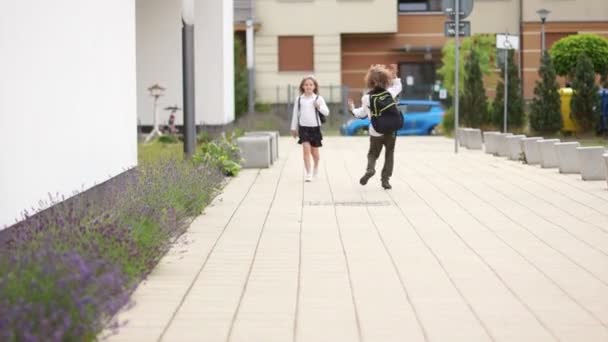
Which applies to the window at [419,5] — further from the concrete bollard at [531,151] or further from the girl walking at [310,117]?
the girl walking at [310,117]

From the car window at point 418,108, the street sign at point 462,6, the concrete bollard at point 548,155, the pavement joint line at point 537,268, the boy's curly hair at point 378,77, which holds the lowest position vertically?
the pavement joint line at point 537,268

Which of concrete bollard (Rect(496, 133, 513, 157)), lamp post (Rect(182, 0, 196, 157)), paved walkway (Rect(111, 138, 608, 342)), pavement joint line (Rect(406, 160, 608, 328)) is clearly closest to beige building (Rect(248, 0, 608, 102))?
concrete bollard (Rect(496, 133, 513, 157))

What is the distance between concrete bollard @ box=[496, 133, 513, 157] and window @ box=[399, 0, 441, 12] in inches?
1125

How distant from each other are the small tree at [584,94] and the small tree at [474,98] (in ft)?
8.98

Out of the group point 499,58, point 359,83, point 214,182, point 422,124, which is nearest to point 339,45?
point 359,83

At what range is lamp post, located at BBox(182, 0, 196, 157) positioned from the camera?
18.6m

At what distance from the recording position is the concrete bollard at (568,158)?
63.8ft

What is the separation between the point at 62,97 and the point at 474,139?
17.8 metres

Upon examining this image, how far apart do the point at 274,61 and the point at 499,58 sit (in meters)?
21.4

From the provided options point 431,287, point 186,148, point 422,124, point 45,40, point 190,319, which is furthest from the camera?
point 422,124

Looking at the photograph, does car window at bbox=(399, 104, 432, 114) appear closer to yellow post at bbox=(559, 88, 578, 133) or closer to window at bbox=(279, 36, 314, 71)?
window at bbox=(279, 36, 314, 71)

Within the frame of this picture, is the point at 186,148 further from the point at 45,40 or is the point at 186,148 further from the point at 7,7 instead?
the point at 7,7

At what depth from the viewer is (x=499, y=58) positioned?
1199 inches

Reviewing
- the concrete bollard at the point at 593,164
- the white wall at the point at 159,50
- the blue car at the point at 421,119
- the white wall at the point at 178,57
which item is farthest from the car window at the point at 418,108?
the concrete bollard at the point at 593,164
